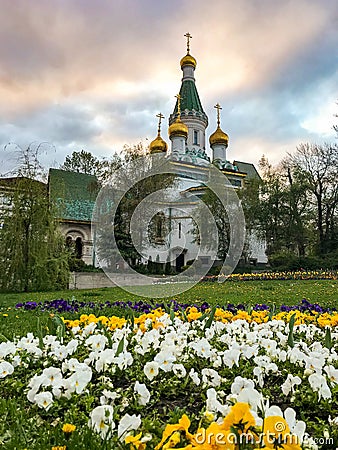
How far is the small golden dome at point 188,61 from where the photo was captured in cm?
4384

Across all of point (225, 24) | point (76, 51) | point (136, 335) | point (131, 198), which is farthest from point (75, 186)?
point (136, 335)

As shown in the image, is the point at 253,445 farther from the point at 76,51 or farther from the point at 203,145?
the point at 203,145

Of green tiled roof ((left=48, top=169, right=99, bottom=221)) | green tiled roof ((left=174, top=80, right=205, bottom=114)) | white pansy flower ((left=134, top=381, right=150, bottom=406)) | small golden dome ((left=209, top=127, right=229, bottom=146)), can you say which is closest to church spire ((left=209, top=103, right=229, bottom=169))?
small golden dome ((left=209, top=127, right=229, bottom=146))

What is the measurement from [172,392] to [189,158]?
36.8 meters

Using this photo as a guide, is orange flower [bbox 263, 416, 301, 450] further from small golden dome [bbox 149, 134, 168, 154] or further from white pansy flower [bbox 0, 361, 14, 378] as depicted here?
small golden dome [bbox 149, 134, 168, 154]

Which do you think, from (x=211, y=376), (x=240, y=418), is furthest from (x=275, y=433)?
(x=211, y=376)

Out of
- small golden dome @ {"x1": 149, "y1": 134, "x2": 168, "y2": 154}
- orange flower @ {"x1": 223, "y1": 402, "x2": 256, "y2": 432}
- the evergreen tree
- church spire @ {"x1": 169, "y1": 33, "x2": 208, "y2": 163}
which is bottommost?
orange flower @ {"x1": 223, "y1": 402, "x2": 256, "y2": 432}

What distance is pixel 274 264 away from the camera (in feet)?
81.9

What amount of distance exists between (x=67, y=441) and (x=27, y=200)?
15.3m

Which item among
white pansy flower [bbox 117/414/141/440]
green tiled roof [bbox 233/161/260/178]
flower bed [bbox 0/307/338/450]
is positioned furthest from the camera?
green tiled roof [bbox 233/161/260/178]

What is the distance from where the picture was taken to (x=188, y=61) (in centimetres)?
4381

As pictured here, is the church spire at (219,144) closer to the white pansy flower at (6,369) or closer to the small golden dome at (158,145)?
the small golden dome at (158,145)

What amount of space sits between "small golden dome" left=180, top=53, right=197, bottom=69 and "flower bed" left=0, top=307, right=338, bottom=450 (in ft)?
144

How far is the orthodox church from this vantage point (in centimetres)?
2803
